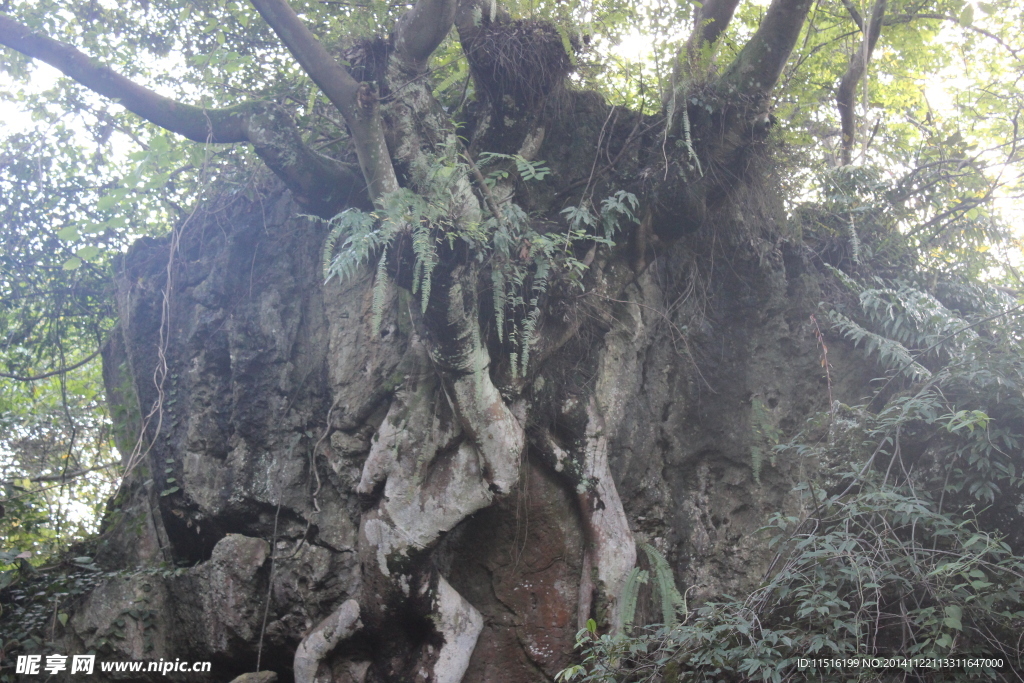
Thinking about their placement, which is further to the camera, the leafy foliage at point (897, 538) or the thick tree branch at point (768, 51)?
the thick tree branch at point (768, 51)

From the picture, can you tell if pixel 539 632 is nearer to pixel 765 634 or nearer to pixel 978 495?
pixel 765 634

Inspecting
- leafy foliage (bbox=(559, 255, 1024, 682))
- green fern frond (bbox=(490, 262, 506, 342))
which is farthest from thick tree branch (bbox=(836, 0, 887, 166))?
green fern frond (bbox=(490, 262, 506, 342))

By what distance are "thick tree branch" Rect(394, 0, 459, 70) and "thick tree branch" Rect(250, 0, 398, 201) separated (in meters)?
0.43

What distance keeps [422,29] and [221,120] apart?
5.47 feet

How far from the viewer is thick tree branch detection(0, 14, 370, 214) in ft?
14.1

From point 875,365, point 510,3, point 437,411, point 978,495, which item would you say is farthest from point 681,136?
point 978,495

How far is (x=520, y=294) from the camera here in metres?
4.32

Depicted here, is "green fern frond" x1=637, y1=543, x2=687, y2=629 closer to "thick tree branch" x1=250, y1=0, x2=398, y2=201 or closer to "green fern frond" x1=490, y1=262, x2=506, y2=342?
"green fern frond" x1=490, y1=262, x2=506, y2=342

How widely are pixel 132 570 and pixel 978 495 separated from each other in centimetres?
572

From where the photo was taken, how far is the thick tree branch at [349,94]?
→ 4.00 m

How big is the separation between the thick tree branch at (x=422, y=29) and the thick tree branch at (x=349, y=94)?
43 cm

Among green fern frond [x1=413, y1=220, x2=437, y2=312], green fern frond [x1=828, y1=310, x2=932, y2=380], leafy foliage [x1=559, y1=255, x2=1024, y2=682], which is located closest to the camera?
leafy foliage [x1=559, y1=255, x2=1024, y2=682]

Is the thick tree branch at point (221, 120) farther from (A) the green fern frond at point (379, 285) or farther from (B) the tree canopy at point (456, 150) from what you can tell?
(A) the green fern frond at point (379, 285)

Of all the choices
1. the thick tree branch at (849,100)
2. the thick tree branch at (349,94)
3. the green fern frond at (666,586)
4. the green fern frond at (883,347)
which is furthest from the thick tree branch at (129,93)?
the thick tree branch at (849,100)
